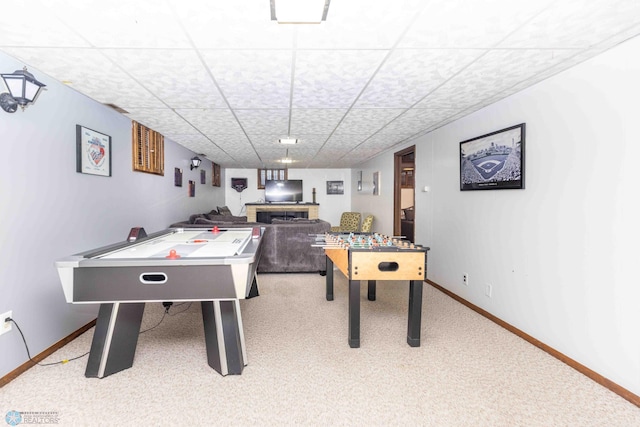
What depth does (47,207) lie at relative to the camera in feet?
7.78

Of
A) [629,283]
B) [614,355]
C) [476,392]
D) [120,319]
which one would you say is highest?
[629,283]

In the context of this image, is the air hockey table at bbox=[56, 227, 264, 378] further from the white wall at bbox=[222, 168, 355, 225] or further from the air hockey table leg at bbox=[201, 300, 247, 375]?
the white wall at bbox=[222, 168, 355, 225]

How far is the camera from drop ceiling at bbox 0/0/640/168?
1.52m

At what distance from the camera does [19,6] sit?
1.46m

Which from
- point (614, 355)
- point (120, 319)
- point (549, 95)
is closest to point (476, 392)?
point (614, 355)

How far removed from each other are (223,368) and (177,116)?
8.68 feet

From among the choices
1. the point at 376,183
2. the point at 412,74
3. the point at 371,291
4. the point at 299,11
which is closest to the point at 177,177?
the point at 371,291

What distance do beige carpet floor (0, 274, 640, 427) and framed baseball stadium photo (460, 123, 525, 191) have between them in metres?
1.35

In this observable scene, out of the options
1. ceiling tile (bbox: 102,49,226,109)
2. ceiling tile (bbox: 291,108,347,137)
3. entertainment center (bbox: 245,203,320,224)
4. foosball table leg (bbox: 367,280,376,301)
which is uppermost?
ceiling tile (bbox: 291,108,347,137)

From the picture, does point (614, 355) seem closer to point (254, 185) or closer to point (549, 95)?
point (549, 95)

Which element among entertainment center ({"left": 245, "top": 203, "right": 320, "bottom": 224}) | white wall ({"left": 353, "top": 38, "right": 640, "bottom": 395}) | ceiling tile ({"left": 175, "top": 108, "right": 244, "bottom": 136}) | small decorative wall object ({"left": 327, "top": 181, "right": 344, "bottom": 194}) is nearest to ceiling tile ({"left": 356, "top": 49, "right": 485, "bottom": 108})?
white wall ({"left": 353, "top": 38, "right": 640, "bottom": 395})

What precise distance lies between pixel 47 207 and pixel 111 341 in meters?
1.17

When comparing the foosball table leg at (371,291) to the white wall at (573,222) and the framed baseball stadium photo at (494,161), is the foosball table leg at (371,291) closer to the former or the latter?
the white wall at (573,222)

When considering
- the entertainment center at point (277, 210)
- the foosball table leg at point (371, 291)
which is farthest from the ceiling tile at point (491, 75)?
the entertainment center at point (277, 210)
